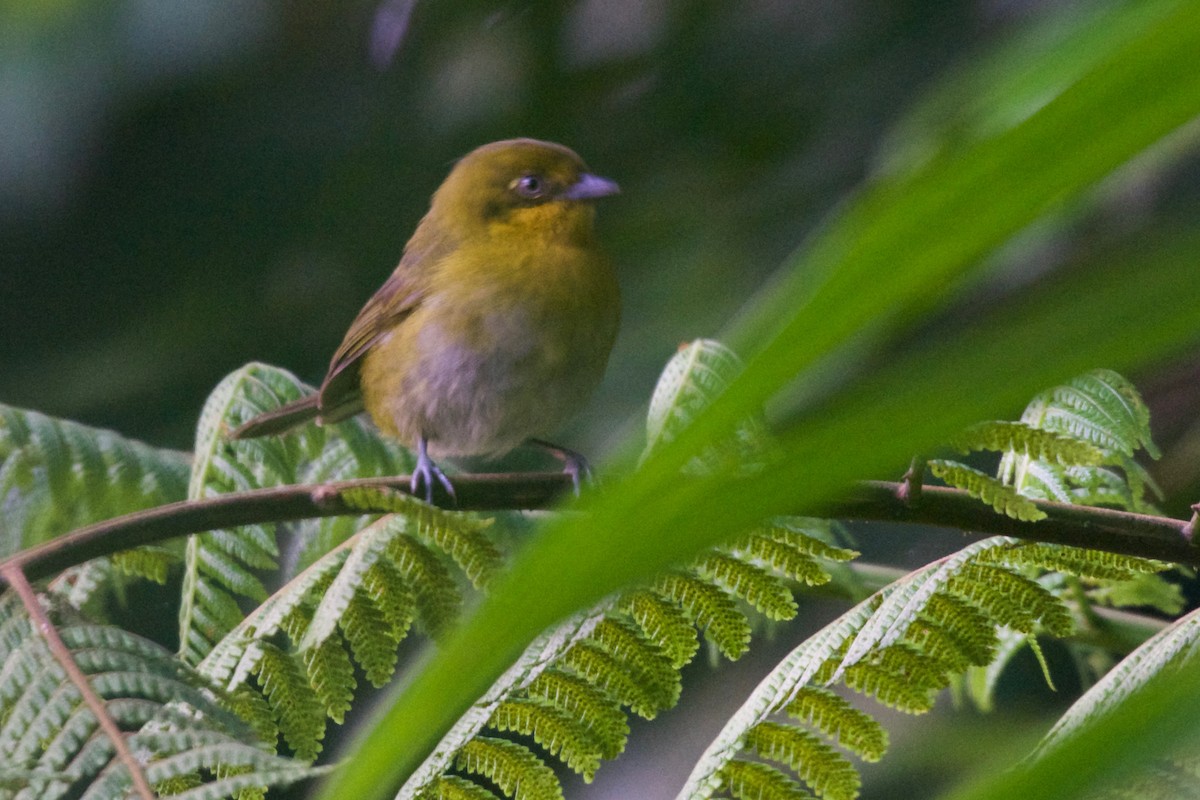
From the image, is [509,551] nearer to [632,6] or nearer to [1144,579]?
[1144,579]

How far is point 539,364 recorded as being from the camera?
2107mm

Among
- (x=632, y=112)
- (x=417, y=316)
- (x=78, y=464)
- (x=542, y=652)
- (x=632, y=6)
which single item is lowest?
(x=542, y=652)

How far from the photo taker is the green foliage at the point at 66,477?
65.1 inches

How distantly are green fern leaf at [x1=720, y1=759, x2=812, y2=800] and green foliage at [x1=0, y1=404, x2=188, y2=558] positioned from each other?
1015 millimetres

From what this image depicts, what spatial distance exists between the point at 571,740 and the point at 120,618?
2492 mm

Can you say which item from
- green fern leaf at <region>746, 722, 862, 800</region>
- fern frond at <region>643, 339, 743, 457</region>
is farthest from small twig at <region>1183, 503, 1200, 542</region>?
fern frond at <region>643, 339, 743, 457</region>

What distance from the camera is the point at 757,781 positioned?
1127 millimetres

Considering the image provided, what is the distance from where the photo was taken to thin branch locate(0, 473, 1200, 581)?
3.08ft

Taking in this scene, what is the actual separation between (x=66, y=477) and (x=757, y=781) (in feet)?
3.40

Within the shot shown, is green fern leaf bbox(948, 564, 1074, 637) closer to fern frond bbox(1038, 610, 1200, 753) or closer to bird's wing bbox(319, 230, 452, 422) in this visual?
fern frond bbox(1038, 610, 1200, 753)

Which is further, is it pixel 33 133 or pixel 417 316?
pixel 33 133

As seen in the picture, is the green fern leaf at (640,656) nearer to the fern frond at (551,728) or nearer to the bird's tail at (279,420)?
the fern frond at (551,728)

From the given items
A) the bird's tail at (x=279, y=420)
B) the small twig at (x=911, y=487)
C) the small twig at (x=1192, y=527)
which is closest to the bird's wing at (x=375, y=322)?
the bird's tail at (x=279, y=420)

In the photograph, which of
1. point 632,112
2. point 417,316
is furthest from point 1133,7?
point 632,112
